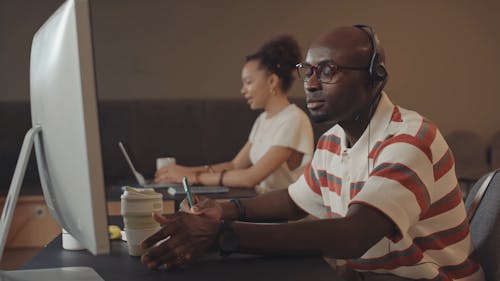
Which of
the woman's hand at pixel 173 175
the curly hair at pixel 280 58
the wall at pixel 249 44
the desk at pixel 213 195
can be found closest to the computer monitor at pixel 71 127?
the desk at pixel 213 195

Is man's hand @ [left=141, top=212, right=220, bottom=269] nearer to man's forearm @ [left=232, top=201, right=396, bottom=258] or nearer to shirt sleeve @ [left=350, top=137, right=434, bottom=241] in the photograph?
man's forearm @ [left=232, top=201, right=396, bottom=258]

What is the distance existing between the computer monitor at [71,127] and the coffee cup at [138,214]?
0.74 feet

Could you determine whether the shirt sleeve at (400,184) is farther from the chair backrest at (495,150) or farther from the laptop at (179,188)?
the chair backrest at (495,150)

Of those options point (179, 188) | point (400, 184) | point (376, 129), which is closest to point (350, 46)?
point (376, 129)

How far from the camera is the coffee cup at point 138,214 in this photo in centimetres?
142

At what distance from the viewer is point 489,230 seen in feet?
5.24

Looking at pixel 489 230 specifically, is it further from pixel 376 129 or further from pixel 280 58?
pixel 280 58

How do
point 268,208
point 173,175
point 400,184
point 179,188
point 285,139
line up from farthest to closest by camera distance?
point 285,139, point 173,175, point 179,188, point 268,208, point 400,184

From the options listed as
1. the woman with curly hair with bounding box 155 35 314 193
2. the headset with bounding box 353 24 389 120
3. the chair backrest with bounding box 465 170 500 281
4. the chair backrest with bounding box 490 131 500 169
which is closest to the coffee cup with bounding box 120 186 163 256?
the headset with bounding box 353 24 389 120

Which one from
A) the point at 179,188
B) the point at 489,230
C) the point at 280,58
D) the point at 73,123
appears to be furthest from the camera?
the point at 280,58

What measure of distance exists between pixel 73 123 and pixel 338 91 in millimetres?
821

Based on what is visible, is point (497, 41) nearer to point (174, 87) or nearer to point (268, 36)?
point (268, 36)

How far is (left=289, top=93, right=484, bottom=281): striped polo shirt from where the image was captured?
139 cm

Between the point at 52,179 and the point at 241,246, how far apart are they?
1.29ft
